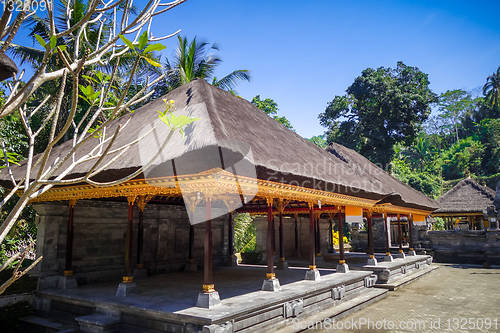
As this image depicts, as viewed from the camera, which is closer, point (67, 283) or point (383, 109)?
point (67, 283)

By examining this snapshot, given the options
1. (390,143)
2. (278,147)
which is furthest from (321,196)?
(390,143)

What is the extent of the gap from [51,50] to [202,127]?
12.4 ft

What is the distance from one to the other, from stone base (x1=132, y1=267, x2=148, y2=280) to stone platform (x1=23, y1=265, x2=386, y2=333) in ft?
0.85

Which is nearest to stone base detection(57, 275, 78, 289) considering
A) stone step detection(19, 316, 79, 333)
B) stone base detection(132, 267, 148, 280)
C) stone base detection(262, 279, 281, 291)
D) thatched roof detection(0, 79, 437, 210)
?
stone step detection(19, 316, 79, 333)

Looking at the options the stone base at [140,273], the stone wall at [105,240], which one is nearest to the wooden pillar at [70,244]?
Answer: the stone wall at [105,240]

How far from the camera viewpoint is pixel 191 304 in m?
6.39

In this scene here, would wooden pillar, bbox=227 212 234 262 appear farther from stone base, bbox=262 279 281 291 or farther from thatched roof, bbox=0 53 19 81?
thatched roof, bbox=0 53 19 81

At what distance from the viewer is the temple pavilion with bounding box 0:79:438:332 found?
5859 millimetres

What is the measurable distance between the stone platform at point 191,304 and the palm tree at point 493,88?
47.9 meters

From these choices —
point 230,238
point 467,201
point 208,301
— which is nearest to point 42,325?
point 208,301

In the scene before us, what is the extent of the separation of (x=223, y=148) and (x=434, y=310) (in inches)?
305

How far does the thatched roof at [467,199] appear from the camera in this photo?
24.2m

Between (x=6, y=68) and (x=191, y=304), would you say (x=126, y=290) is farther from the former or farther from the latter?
(x=6, y=68)

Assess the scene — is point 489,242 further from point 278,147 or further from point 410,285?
point 278,147
